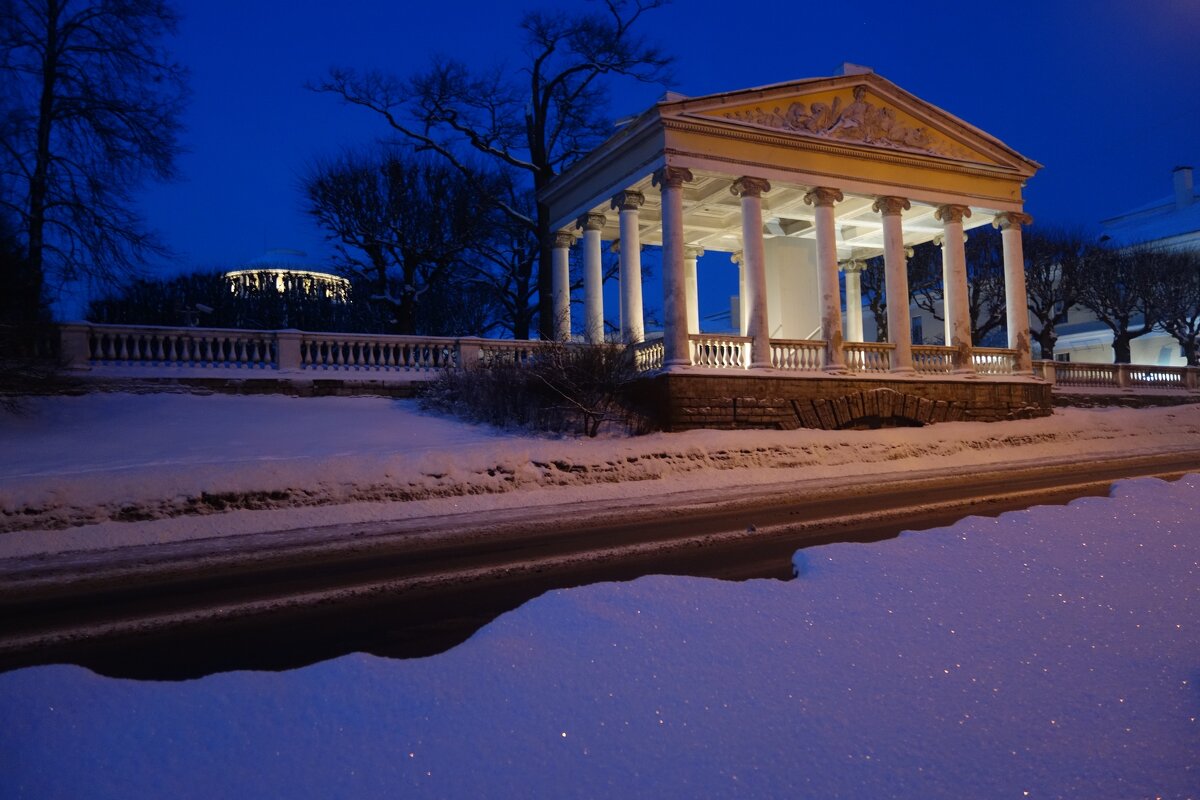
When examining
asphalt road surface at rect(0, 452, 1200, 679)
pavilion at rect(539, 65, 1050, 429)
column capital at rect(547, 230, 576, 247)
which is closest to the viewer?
asphalt road surface at rect(0, 452, 1200, 679)

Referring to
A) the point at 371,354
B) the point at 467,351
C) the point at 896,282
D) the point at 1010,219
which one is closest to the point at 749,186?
the point at 896,282

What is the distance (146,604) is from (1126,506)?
7.87m

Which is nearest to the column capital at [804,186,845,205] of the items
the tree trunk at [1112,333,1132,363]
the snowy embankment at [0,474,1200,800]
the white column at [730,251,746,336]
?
the white column at [730,251,746,336]

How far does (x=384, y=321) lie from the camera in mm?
35219

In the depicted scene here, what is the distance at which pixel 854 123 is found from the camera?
21109 mm

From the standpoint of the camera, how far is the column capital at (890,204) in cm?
2162

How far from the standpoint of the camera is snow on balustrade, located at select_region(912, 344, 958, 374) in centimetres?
2186

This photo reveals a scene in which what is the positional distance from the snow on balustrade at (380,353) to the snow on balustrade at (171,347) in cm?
100

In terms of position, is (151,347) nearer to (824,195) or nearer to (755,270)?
(755,270)

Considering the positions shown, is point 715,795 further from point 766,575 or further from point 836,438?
point 836,438

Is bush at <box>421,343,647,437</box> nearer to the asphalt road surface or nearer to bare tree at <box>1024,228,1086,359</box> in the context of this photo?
the asphalt road surface

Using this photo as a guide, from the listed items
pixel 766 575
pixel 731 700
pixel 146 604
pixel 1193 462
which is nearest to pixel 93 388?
pixel 146 604

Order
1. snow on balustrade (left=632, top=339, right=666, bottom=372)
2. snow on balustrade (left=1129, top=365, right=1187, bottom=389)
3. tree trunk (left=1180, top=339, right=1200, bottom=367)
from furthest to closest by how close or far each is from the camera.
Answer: tree trunk (left=1180, top=339, right=1200, bottom=367), snow on balustrade (left=1129, top=365, right=1187, bottom=389), snow on balustrade (left=632, top=339, right=666, bottom=372)

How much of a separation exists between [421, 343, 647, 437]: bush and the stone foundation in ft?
3.84
